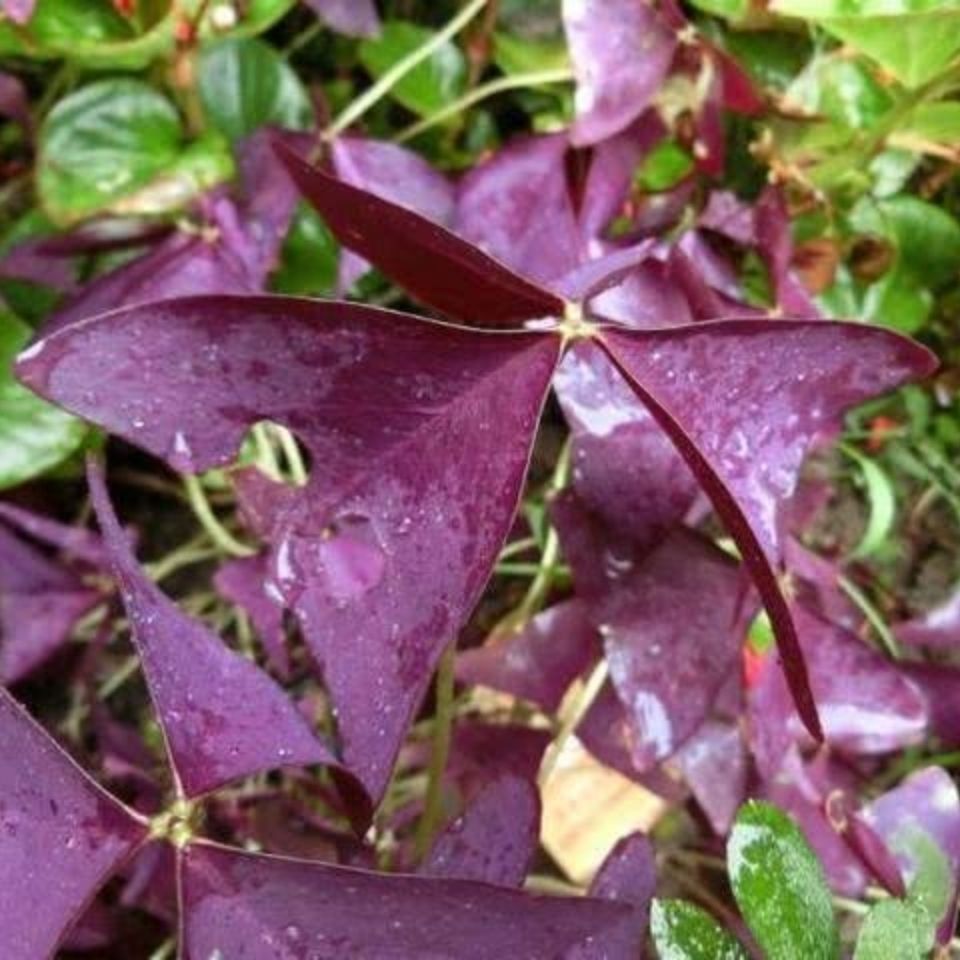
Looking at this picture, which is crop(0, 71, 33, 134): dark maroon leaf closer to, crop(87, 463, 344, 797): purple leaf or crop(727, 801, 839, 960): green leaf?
crop(87, 463, 344, 797): purple leaf

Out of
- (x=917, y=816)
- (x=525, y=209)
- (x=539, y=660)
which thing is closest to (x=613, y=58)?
(x=525, y=209)

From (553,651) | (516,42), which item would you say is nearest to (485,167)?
(516,42)

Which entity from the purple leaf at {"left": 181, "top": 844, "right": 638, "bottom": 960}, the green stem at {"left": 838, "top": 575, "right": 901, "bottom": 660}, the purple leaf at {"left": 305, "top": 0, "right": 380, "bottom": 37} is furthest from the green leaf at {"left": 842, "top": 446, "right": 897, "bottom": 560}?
the purple leaf at {"left": 181, "top": 844, "right": 638, "bottom": 960}

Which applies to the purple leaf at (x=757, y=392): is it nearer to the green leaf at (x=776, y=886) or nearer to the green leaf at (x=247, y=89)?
the green leaf at (x=776, y=886)

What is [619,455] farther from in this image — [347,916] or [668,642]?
[347,916]

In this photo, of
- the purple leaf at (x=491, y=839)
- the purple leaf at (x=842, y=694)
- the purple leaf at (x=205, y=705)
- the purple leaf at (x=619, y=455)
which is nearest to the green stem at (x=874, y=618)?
the purple leaf at (x=842, y=694)

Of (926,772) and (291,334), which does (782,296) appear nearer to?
(926,772)
